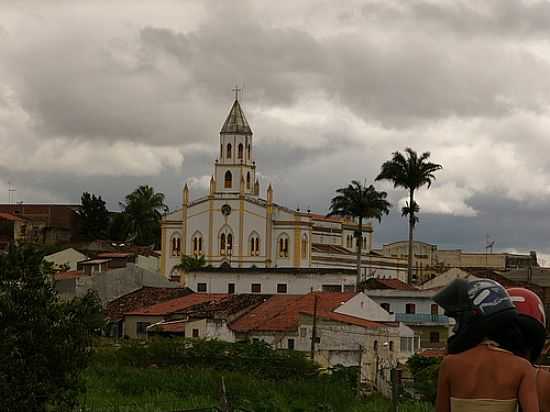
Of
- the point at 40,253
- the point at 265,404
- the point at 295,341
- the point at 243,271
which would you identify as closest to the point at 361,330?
the point at 295,341

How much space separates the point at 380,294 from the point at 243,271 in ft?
58.8

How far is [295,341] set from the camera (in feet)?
141

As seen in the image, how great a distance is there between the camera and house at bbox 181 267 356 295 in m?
73.2

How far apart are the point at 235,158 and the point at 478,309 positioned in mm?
99916

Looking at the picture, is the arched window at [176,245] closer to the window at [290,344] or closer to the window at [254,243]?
the window at [254,243]

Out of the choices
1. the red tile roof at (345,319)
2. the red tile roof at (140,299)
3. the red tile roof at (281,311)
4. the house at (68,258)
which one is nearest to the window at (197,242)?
the house at (68,258)

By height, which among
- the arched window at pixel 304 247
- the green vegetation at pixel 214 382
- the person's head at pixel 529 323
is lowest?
the green vegetation at pixel 214 382

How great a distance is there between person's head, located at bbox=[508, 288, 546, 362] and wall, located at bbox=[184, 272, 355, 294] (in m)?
68.6

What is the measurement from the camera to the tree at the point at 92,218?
109 metres

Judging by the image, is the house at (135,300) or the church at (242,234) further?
the church at (242,234)

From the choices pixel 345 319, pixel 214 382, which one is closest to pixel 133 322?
pixel 345 319

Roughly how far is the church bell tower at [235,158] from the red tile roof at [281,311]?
166 feet

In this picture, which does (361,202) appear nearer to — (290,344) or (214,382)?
(290,344)

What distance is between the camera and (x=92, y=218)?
109250 millimetres
